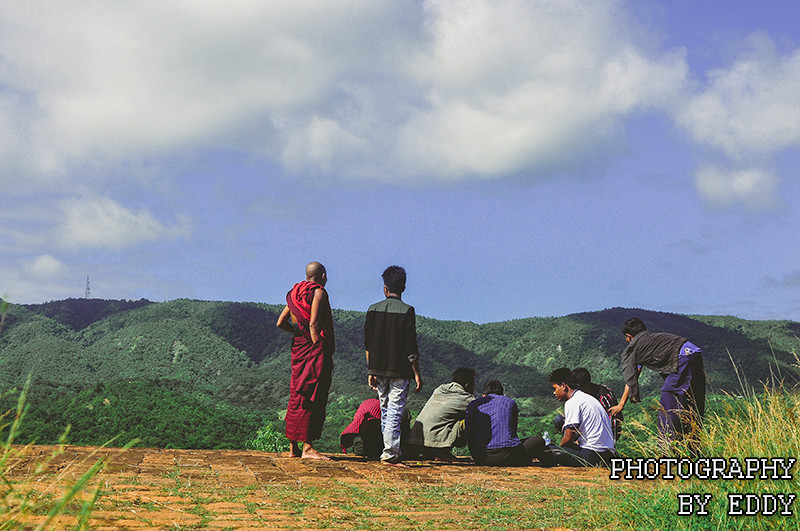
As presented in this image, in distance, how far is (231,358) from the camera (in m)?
22.7

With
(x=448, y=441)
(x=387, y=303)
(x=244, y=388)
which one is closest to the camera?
(x=387, y=303)

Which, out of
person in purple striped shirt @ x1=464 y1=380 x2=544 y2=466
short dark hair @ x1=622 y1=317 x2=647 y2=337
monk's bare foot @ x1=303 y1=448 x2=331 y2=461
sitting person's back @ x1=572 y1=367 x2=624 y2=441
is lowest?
monk's bare foot @ x1=303 y1=448 x2=331 y2=461

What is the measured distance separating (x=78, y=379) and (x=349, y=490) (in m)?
17.5

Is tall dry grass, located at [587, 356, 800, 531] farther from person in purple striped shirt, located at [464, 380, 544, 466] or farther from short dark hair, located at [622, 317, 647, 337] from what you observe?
short dark hair, located at [622, 317, 647, 337]

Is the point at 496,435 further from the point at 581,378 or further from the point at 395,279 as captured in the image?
the point at 395,279

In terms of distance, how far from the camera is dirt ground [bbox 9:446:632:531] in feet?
12.7

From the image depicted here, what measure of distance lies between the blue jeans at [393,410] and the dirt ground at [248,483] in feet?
0.68

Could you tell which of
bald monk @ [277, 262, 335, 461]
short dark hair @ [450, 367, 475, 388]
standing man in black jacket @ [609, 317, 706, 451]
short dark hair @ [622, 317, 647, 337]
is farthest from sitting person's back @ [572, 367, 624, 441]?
bald monk @ [277, 262, 335, 461]

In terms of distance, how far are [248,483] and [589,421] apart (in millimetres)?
3853

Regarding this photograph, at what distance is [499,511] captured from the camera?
458 centimetres

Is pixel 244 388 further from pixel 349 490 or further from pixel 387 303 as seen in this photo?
pixel 349 490

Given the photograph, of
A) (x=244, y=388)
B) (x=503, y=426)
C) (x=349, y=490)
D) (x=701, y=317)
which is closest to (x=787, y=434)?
(x=503, y=426)

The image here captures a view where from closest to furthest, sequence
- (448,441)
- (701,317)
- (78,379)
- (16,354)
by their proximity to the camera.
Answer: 1. (448,441)
2. (78,379)
3. (16,354)
4. (701,317)

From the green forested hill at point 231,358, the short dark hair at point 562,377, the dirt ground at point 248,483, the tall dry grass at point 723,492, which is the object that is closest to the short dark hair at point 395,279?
the dirt ground at point 248,483
